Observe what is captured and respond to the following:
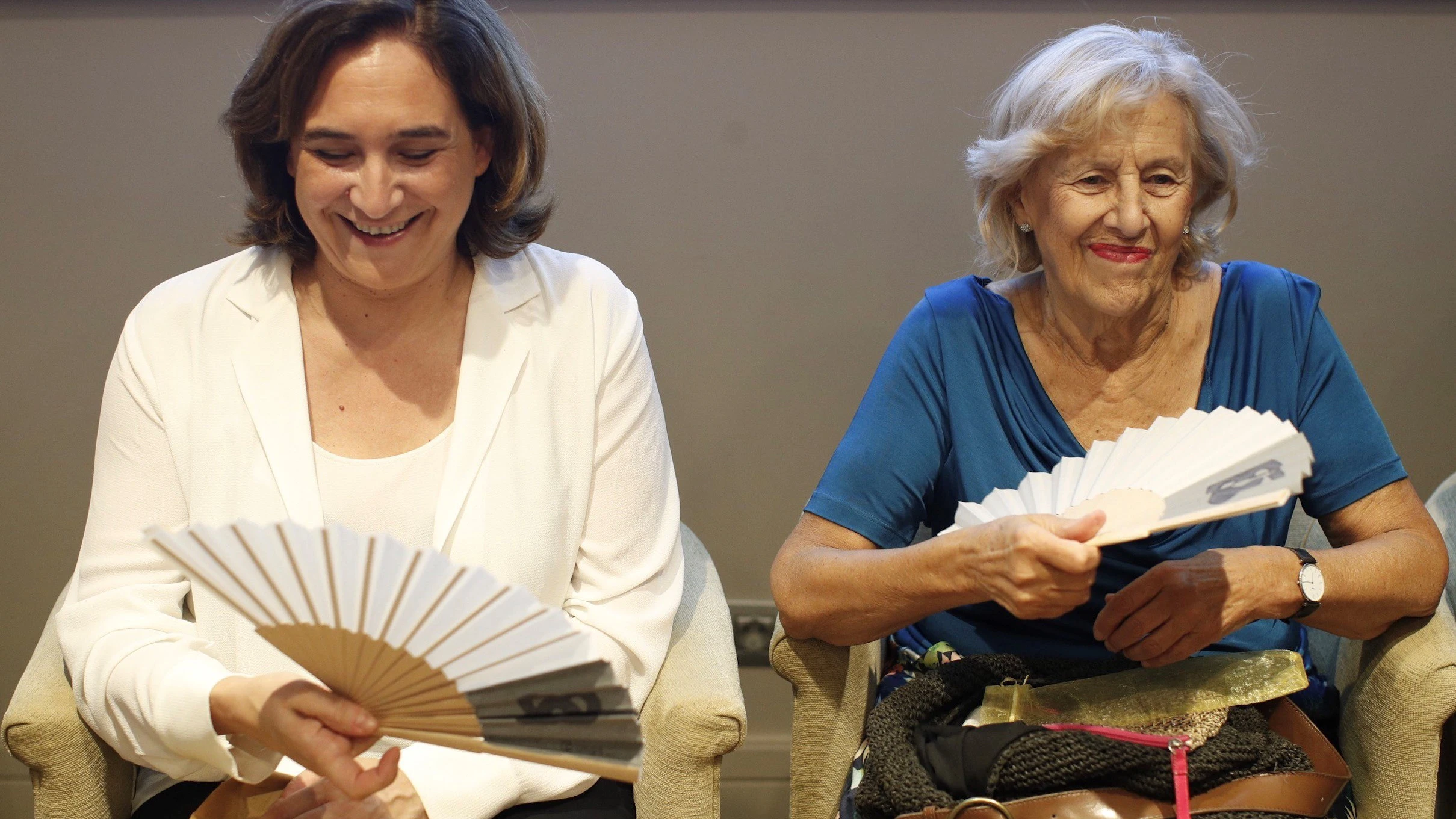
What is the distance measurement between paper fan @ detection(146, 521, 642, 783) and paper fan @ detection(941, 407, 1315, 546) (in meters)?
0.58

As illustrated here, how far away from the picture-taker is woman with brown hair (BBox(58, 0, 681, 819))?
1606mm

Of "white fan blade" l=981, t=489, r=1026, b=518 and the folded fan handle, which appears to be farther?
"white fan blade" l=981, t=489, r=1026, b=518

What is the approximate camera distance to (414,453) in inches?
68.1

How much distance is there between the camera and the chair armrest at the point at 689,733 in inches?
65.4

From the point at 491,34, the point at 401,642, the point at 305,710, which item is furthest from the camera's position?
the point at 491,34

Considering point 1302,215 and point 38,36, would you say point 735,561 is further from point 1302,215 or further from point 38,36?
point 38,36

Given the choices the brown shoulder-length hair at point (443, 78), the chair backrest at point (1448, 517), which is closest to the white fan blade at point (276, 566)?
the brown shoulder-length hair at point (443, 78)

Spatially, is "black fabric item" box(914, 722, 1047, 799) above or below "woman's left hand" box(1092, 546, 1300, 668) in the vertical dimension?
below

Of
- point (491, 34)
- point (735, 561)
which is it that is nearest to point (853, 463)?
point (491, 34)

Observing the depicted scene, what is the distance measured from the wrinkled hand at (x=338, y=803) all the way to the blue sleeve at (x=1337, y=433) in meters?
1.31

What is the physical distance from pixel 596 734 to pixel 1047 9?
1794 mm

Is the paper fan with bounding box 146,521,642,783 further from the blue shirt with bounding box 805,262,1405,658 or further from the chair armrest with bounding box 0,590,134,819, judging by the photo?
the blue shirt with bounding box 805,262,1405,658

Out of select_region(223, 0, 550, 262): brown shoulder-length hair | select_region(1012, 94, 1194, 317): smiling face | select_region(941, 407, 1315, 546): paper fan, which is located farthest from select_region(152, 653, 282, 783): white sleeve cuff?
select_region(1012, 94, 1194, 317): smiling face

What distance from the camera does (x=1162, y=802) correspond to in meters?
1.60
